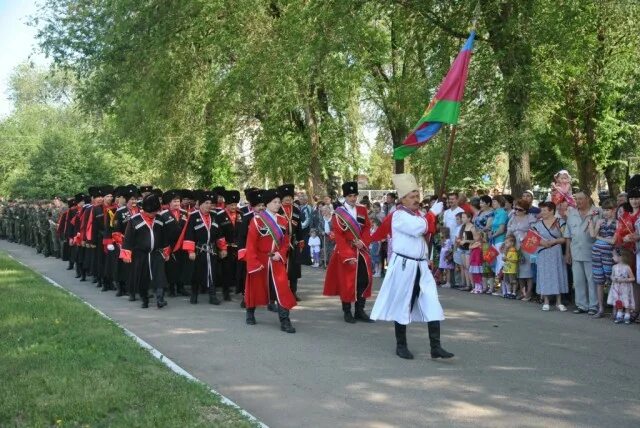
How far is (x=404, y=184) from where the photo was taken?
9.21 metres

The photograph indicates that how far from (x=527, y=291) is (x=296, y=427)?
8.52 meters

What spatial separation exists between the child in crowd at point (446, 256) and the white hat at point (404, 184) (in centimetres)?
723

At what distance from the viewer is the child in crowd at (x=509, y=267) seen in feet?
46.2

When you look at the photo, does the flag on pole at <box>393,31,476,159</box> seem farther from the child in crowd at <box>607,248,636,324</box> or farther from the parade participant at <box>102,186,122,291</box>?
the parade participant at <box>102,186,122,291</box>

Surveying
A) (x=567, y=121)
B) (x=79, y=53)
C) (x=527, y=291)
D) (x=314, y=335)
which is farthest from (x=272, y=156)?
(x=314, y=335)

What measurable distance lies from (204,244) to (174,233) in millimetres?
584

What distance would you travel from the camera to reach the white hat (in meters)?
9.17

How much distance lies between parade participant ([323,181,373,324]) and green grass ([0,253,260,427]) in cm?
325

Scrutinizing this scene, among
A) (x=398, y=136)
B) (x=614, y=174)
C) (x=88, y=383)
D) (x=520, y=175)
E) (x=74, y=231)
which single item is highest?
(x=398, y=136)

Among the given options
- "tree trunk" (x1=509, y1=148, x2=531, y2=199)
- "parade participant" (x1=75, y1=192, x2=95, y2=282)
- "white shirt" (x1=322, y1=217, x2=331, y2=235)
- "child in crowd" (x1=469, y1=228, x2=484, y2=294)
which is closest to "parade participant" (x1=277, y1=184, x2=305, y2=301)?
"child in crowd" (x1=469, y1=228, x2=484, y2=294)

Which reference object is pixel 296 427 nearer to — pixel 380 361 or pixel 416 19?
pixel 380 361

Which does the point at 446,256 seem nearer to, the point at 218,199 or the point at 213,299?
the point at 218,199

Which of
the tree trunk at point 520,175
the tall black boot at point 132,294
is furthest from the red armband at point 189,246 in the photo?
the tree trunk at point 520,175

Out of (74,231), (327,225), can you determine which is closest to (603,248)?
(327,225)
